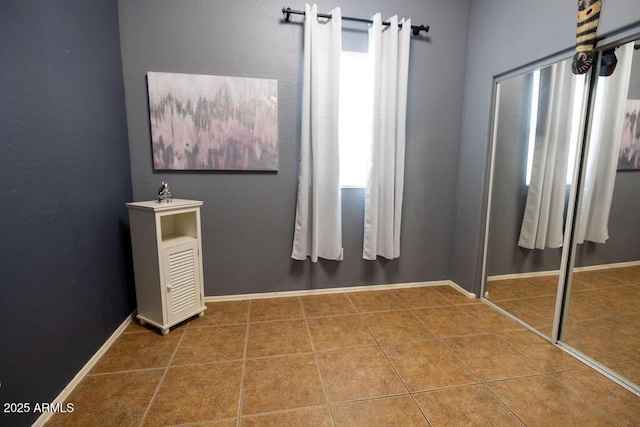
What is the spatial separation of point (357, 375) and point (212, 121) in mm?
1927

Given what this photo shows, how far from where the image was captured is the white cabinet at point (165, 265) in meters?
1.73

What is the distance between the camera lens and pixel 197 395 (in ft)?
4.37

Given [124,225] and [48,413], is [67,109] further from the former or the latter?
[48,413]

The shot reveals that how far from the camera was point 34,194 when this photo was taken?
1.16m

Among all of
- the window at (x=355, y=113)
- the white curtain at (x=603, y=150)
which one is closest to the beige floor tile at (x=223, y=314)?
the window at (x=355, y=113)

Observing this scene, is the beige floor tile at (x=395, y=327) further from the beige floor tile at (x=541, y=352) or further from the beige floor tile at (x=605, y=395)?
the beige floor tile at (x=605, y=395)

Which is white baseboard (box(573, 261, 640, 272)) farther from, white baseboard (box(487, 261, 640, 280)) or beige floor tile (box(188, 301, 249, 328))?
beige floor tile (box(188, 301, 249, 328))

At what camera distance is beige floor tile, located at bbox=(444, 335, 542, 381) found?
1.50 metres

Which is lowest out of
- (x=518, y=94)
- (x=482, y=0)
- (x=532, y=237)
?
(x=532, y=237)

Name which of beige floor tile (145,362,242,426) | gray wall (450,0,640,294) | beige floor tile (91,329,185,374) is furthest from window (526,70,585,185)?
beige floor tile (91,329,185,374)

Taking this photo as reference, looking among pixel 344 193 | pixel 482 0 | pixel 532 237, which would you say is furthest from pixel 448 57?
pixel 532 237

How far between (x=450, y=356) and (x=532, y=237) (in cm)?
115

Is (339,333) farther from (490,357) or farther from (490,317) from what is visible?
(490,317)

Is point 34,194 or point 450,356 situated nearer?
point 34,194
